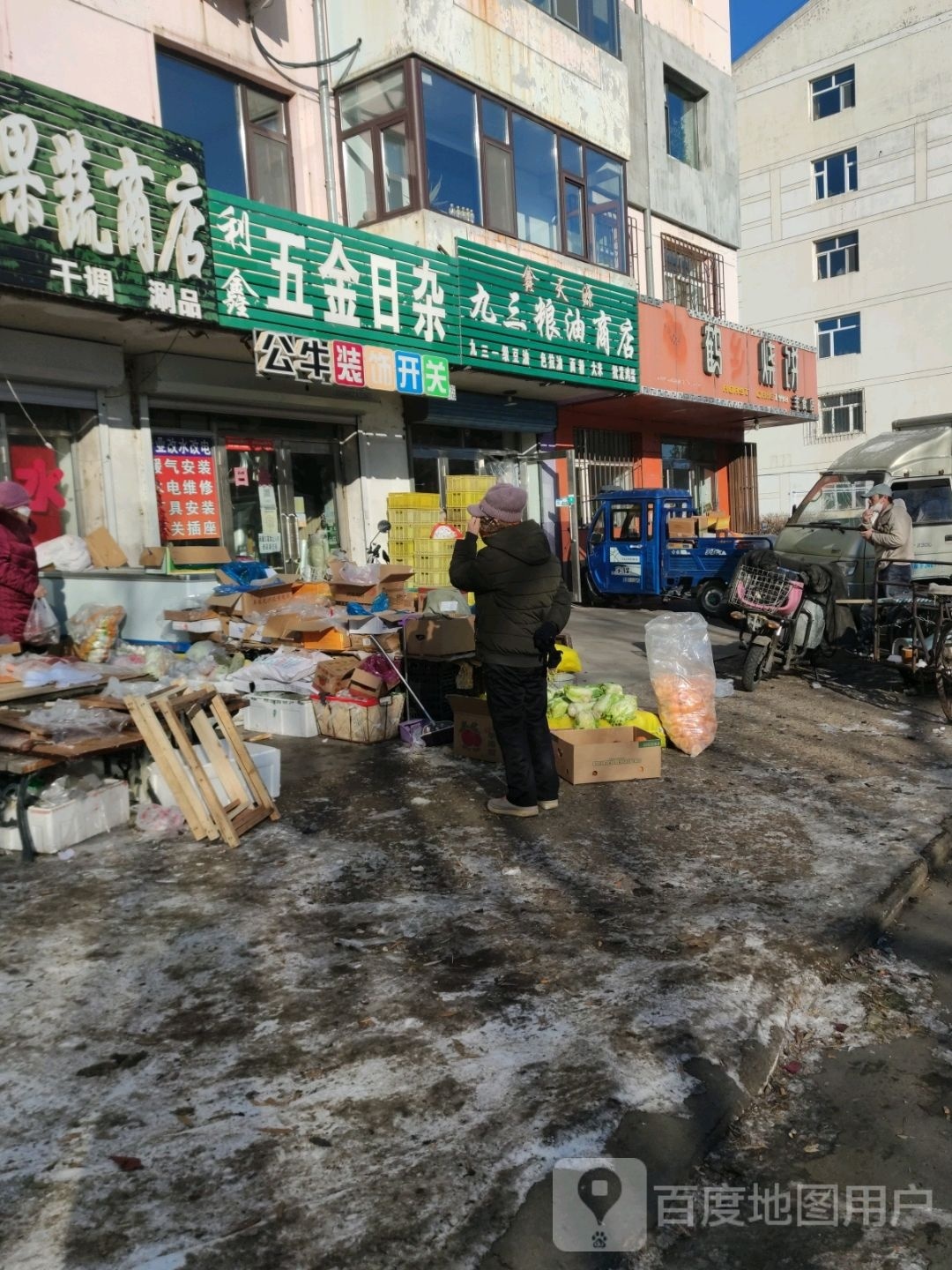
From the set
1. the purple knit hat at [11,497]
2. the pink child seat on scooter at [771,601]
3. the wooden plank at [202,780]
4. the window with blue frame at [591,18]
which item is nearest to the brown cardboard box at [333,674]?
the wooden plank at [202,780]

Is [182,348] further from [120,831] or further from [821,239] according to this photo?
[821,239]

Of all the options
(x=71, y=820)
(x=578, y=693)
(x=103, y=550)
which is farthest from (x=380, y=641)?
(x=103, y=550)

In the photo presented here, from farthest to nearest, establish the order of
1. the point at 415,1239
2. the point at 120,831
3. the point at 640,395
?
the point at 640,395 → the point at 120,831 → the point at 415,1239

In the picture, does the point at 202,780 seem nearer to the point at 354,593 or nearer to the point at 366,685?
the point at 366,685

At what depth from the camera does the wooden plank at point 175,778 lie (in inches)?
202

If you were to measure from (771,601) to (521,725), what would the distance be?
447 cm

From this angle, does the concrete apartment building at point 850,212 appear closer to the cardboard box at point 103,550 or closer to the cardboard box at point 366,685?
the cardboard box at point 103,550

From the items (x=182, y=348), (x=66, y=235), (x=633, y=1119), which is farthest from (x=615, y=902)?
(x=182, y=348)

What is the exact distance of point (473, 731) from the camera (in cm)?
679

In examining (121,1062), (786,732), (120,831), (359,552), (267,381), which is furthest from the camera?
(359,552)

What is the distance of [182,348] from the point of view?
1030 cm

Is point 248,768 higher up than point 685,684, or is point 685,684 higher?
point 685,684

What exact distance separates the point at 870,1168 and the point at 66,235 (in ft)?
28.1

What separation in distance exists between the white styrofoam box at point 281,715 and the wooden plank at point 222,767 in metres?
2.16
